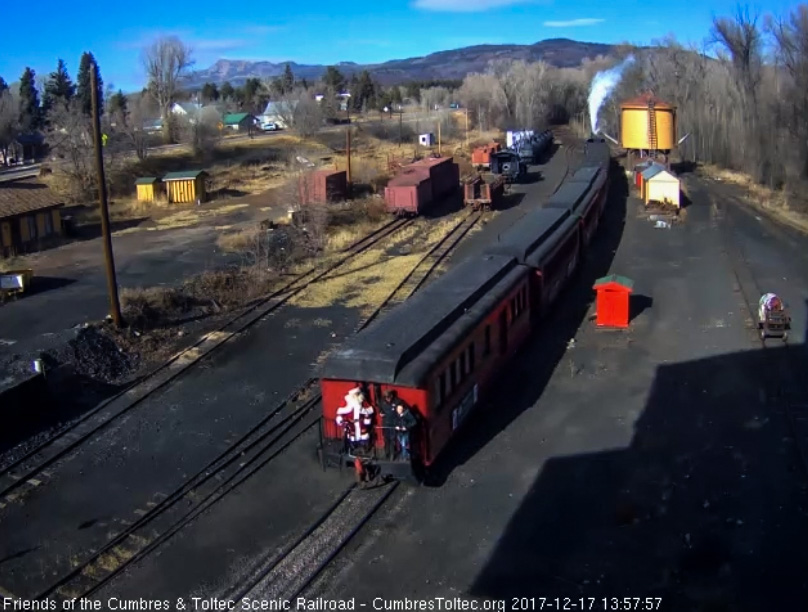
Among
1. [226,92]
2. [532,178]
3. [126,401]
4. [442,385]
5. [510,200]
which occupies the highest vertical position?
[226,92]

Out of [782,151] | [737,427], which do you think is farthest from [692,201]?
[737,427]

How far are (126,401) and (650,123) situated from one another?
129 ft

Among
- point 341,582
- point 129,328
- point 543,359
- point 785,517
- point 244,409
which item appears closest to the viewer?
point 341,582

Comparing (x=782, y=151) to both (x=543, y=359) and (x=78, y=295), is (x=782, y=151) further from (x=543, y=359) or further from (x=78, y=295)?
(x=78, y=295)

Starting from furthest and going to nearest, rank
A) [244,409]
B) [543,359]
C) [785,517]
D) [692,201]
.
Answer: [692,201] → [543,359] → [244,409] → [785,517]

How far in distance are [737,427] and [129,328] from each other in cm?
1474

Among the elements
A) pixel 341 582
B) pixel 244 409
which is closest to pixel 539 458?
pixel 341 582

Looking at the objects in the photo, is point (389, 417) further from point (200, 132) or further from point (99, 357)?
point (200, 132)

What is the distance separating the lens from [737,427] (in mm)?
14148

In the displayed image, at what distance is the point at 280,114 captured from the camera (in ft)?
314

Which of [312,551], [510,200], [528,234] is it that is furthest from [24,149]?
[312,551]

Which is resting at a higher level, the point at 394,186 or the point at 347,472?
the point at 394,186

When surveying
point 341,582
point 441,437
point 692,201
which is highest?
point 692,201

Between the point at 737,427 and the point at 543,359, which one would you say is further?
the point at 543,359
